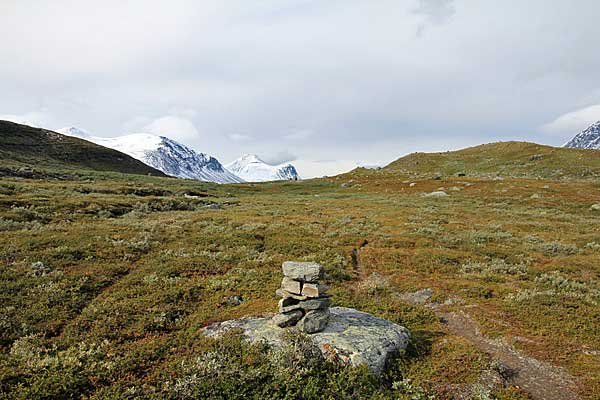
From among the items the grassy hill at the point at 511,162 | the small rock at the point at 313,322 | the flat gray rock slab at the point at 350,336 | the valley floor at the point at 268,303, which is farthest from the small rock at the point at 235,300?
the grassy hill at the point at 511,162

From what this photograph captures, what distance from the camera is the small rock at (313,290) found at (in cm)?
1331

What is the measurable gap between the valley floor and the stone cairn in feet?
3.50

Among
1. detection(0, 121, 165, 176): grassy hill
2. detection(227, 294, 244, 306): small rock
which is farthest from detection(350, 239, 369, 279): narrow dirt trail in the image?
detection(0, 121, 165, 176): grassy hill

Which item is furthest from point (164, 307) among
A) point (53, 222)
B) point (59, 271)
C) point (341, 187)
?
point (341, 187)

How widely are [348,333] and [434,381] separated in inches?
130

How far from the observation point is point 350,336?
12.8 m

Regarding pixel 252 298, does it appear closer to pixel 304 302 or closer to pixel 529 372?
pixel 304 302

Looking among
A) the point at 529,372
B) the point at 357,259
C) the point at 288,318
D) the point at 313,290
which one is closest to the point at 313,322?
the point at 288,318

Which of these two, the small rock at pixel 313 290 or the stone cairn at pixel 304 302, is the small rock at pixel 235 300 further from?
the small rock at pixel 313 290

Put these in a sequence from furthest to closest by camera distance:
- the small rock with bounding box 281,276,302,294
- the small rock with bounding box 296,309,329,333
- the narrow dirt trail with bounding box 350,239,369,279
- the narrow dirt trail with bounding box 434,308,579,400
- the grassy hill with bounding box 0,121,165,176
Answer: the grassy hill with bounding box 0,121,165,176, the narrow dirt trail with bounding box 350,239,369,279, the small rock with bounding box 281,276,302,294, the small rock with bounding box 296,309,329,333, the narrow dirt trail with bounding box 434,308,579,400

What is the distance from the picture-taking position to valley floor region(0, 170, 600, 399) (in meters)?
10.9

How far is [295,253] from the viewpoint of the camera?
86.9 ft

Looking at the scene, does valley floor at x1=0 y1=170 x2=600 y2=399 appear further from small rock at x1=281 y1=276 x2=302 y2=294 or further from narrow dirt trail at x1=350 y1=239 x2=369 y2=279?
small rock at x1=281 y1=276 x2=302 y2=294

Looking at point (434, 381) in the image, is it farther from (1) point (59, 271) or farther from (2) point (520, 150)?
(2) point (520, 150)
